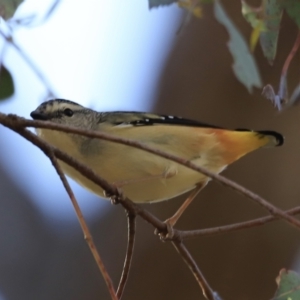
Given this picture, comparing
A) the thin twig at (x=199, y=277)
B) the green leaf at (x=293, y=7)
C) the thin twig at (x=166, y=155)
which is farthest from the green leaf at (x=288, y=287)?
Result: the green leaf at (x=293, y=7)

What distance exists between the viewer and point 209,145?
1.27 metres

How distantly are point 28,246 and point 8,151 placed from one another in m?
0.37

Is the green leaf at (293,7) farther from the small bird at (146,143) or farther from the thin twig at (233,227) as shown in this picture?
the small bird at (146,143)

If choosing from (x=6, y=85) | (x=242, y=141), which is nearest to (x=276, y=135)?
(x=242, y=141)

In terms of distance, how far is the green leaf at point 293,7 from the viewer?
0.83m

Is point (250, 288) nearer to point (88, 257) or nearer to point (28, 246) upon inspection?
point (88, 257)

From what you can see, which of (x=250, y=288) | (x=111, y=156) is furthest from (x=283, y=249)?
(x=111, y=156)

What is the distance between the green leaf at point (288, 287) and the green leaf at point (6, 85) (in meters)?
0.51

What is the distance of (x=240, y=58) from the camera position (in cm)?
84

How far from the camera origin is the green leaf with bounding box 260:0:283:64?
83 centimetres

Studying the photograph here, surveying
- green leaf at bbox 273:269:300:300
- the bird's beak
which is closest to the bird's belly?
the bird's beak

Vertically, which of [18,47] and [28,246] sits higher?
[18,47]

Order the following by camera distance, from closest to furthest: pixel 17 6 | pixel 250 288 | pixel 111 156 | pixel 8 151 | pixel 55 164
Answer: pixel 55 164 → pixel 17 6 → pixel 111 156 → pixel 250 288 → pixel 8 151

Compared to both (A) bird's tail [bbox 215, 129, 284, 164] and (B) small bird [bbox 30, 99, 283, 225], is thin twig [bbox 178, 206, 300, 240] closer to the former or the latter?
(B) small bird [bbox 30, 99, 283, 225]
